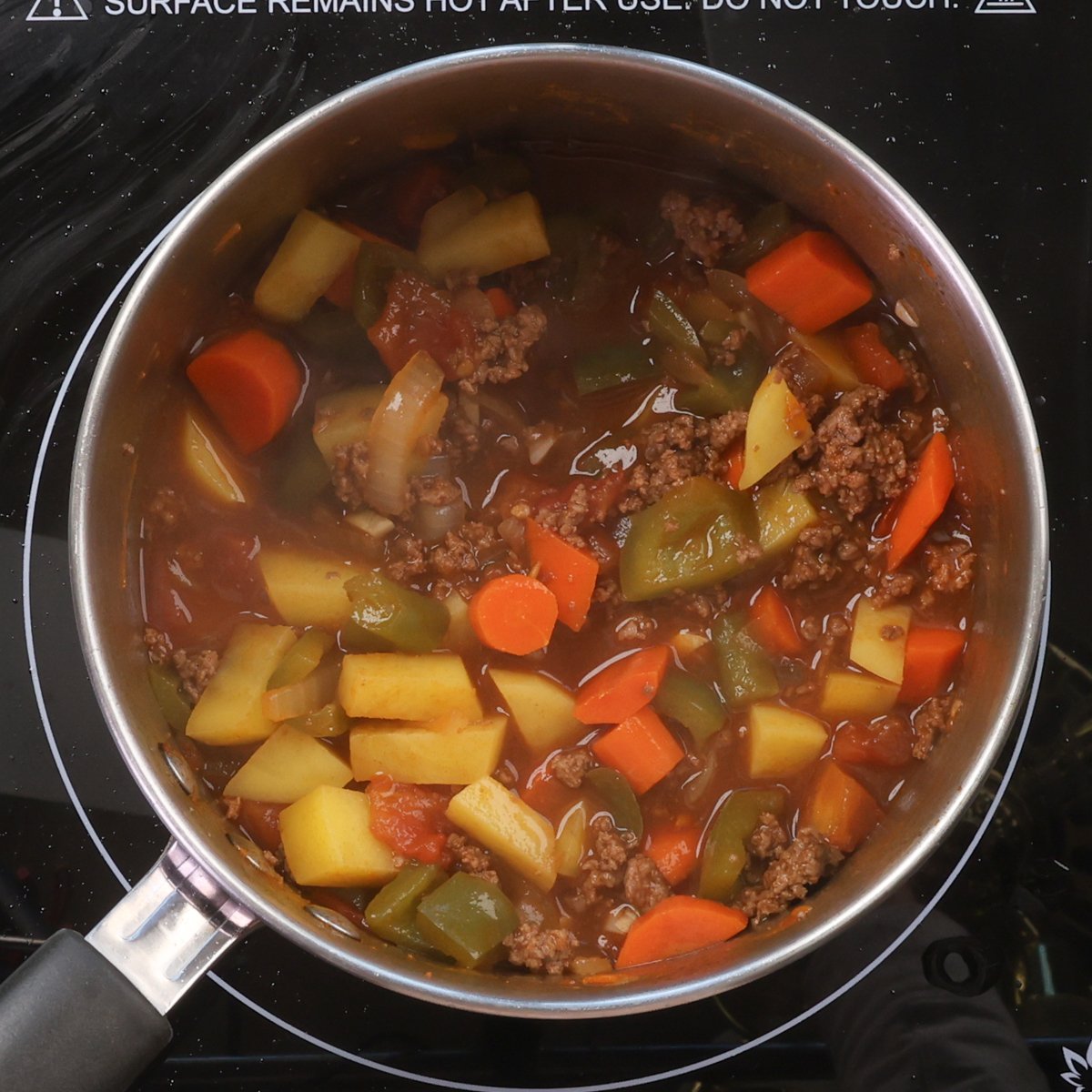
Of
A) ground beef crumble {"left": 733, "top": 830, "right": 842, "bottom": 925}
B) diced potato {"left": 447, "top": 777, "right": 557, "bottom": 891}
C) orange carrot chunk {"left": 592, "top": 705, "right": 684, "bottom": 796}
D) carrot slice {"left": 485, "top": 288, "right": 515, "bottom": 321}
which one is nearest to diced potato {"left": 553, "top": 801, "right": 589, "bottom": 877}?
diced potato {"left": 447, "top": 777, "right": 557, "bottom": 891}

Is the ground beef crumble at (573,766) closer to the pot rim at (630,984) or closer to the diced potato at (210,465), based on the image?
the pot rim at (630,984)

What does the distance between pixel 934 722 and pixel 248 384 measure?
5.46 feet

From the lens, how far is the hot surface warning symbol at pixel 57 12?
2.31 metres

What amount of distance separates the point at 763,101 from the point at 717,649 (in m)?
1.13

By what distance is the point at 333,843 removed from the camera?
2.16 meters

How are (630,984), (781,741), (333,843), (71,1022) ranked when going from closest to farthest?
(71,1022) < (630,984) < (333,843) < (781,741)

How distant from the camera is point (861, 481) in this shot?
227cm

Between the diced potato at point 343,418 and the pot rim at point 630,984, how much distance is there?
0.46m

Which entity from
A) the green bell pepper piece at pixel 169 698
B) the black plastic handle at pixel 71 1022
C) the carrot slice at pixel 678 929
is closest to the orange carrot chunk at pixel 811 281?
the carrot slice at pixel 678 929

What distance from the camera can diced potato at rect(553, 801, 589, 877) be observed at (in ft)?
7.50

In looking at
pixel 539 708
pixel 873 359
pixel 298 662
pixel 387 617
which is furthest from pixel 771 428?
pixel 298 662

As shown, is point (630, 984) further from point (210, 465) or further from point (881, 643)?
point (210, 465)

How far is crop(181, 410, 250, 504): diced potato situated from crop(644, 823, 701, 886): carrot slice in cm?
118

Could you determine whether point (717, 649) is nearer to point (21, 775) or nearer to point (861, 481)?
point (861, 481)
